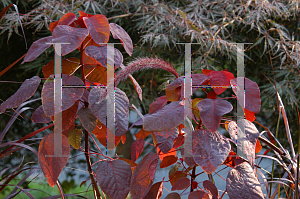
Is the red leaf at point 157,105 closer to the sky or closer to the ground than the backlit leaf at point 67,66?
closer to the ground

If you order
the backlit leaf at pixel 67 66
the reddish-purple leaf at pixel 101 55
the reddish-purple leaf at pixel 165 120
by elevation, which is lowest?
the reddish-purple leaf at pixel 165 120

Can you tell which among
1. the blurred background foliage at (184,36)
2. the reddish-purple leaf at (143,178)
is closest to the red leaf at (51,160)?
the reddish-purple leaf at (143,178)

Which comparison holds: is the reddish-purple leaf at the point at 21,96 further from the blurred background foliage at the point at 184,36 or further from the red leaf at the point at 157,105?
the blurred background foliage at the point at 184,36

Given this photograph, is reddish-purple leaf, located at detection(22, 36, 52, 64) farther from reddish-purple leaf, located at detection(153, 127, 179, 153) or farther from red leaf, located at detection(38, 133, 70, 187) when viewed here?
reddish-purple leaf, located at detection(153, 127, 179, 153)

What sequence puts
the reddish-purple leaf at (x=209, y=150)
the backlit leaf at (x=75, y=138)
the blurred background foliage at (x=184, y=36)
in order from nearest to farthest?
the reddish-purple leaf at (x=209, y=150) < the backlit leaf at (x=75, y=138) < the blurred background foliage at (x=184, y=36)

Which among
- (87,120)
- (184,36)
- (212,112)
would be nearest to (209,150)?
(212,112)

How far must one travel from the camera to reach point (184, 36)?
1.12m

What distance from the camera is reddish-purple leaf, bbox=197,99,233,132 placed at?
280 millimetres

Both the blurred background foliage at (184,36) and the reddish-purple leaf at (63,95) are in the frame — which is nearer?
the reddish-purple leaf at (63,95)

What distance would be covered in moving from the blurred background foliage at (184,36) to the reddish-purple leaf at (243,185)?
2.44ft

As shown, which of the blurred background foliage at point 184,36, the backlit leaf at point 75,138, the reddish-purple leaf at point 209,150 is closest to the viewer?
the reddish-purple leaf at point 209,150

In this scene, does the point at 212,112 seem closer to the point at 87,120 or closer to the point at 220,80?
the point at 220,80

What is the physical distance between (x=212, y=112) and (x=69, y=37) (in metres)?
0.22

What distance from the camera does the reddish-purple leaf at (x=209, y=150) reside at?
27 centimetres
